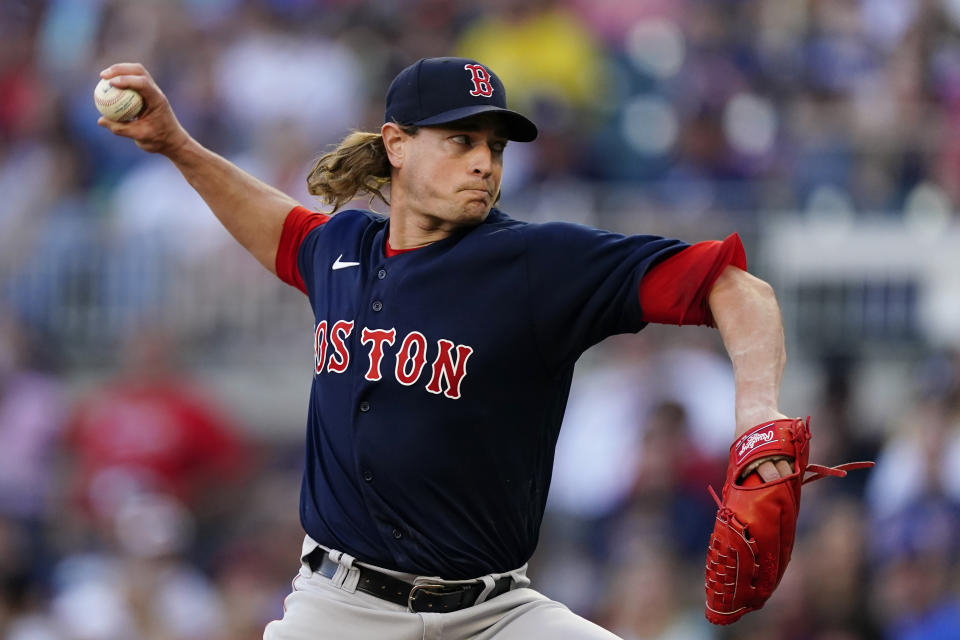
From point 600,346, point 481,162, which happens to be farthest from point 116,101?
point 600,346

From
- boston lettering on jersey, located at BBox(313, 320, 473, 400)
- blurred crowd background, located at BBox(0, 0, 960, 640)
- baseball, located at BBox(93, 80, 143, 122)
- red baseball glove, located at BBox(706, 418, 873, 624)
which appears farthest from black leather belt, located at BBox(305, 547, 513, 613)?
blurred crowd background, located at BBox(0, 0, 960, 640)

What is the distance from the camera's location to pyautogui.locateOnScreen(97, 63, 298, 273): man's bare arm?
4672 millimetres

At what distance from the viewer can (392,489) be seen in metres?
3.98

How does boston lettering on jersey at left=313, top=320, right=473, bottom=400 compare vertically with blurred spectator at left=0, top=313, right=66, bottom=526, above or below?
above

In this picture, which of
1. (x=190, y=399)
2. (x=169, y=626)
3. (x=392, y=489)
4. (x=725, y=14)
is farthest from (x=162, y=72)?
(x=392, y=489)

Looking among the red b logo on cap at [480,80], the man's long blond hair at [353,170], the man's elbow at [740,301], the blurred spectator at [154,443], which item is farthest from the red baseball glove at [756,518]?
the blurred spectator at [154,443]

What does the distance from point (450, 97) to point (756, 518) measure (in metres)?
1.41

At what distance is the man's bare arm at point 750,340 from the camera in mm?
3551

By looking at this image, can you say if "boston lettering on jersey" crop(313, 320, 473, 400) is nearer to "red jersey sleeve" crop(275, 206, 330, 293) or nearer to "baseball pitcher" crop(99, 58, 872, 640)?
"baseball pitcher" crop(99, 58, 872, 640)

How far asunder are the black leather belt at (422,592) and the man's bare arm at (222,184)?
44.8 inches

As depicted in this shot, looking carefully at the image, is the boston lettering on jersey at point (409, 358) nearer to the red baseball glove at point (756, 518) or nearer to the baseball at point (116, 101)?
the red baseball glove at point (756, 518)

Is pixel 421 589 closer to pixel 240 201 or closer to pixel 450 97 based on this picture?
pixel 450 97

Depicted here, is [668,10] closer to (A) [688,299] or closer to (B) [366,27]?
(B) [366,27]

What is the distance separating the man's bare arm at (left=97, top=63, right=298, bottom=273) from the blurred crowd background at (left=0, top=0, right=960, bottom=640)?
304 cm
